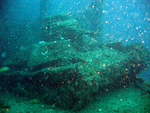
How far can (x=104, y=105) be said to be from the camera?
3.62 m

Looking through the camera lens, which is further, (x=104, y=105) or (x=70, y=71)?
(x=70, y=71)

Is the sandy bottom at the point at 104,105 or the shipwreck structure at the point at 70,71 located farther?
the shipwreck structure at the point at 70,71

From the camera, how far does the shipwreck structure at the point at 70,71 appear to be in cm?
354

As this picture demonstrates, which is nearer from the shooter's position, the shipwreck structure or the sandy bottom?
the sandy bottom

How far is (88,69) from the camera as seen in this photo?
156 inches

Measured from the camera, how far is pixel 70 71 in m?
3.81

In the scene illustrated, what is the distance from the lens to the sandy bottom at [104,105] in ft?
10.3

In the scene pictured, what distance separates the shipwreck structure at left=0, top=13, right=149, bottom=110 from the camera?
3545mm

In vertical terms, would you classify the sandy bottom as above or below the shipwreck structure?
below

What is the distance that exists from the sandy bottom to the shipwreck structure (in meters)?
0.28

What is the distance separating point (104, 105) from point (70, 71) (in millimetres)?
1862

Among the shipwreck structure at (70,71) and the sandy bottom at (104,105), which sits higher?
the shipwreck structure at (70,71)

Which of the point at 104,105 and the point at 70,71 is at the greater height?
the point at 70,71

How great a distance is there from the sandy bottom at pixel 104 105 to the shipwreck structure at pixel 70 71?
11.1 inches
